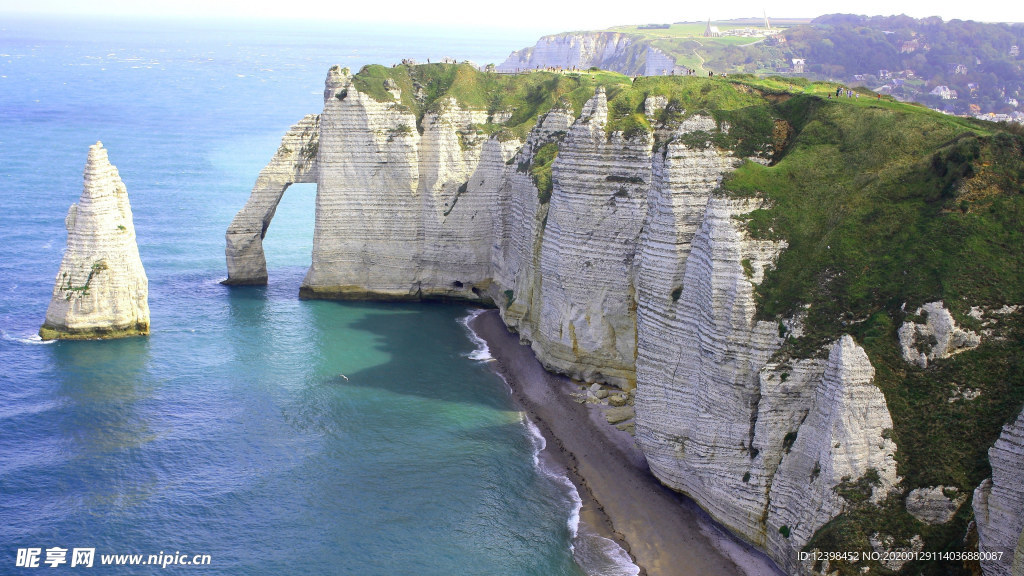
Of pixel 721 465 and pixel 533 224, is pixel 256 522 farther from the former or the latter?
pixel 533 224

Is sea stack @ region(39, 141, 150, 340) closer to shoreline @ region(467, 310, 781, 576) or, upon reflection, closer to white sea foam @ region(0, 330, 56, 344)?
white sea foam @ region(0, 330, 56, 344)

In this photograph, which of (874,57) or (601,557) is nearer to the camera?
(601,557)

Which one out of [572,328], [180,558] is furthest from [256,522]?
[572,328]

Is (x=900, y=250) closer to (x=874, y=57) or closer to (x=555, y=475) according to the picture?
(x=555, y=475)

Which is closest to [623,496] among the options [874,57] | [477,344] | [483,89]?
[477,344]

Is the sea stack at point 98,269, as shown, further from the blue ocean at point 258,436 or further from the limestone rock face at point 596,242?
the limestone rock face at point 596,242

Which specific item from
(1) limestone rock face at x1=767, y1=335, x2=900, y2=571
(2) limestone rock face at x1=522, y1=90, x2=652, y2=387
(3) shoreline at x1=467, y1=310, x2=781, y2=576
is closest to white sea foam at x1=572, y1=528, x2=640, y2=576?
(3) shoreline at x1=467, y1=310, x2=781, y2=576
